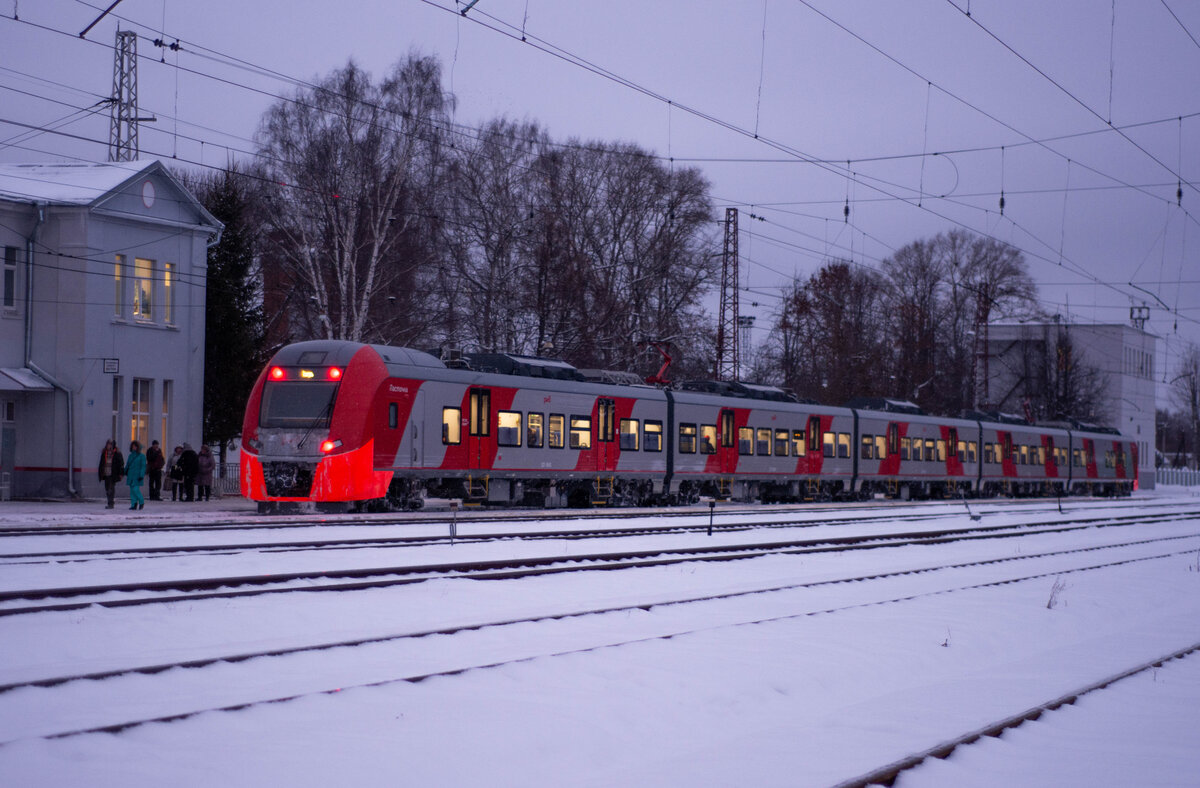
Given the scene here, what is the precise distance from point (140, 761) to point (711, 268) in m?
44.6

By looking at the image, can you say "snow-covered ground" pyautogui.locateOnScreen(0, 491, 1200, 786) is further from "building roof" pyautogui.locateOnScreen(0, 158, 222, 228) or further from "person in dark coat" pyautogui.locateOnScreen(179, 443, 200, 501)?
"building roof" pyautogui.locateOnScreen(0, 158, 222, 228)

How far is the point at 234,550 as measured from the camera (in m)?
15.6

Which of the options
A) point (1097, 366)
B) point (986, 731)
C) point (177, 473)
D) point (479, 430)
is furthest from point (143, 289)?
point (1097, 366)

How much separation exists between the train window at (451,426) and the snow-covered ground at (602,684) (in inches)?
405

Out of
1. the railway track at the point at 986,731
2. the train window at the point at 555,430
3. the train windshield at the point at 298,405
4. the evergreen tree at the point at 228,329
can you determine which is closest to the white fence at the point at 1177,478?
the evergreen tree at the point at 228,329

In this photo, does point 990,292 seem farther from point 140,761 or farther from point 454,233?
point 140,761

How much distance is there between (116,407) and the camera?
29172mm

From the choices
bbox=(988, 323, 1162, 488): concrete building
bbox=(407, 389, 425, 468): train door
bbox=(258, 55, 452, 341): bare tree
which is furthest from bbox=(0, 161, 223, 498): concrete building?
bbox=(988, 323, 1162, 488): concrete building

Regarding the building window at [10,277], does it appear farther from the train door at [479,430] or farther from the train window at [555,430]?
the train window at [555,430]

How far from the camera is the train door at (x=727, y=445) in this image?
34.0m

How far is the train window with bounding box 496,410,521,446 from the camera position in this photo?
26.2 m

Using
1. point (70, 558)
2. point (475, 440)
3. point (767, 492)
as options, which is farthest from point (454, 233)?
point (70, 558)

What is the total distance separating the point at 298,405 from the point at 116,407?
885cm

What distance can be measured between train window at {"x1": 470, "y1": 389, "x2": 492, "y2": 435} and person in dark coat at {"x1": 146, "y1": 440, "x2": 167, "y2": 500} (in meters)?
8.06
